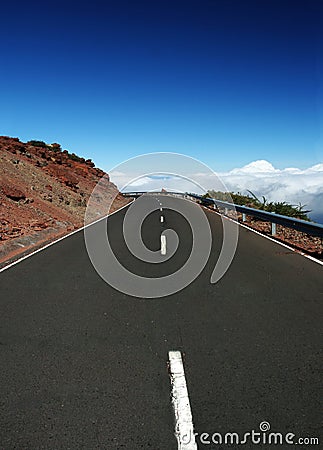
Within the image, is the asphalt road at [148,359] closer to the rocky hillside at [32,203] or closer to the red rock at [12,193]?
the rocky hillside at [32,203]

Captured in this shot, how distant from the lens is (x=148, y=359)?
4.66 metres

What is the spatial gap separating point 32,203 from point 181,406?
915 inches

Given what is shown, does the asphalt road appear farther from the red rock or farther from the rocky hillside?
the red rock

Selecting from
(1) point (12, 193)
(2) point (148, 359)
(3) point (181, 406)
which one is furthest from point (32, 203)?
(3) point (181, 406)

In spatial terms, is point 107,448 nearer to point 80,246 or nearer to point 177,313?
point 177,313

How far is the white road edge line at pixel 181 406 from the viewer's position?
3.20 m

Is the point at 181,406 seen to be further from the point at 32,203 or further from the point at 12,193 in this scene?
the point at 32,203

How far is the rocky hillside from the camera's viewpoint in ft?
49.2

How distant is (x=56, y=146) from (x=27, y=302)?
64.5m

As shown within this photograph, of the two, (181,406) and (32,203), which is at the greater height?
(32,203)

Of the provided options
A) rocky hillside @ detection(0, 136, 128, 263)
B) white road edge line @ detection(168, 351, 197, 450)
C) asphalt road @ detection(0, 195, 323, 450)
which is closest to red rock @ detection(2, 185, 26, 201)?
rocky hillside @ detection(0, 136, 128, 263)

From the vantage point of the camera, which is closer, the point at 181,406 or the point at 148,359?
the point at 181,406

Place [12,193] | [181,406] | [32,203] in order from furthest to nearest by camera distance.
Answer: [32,203] → [12,193] → [181,406]

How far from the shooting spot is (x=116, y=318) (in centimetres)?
606
